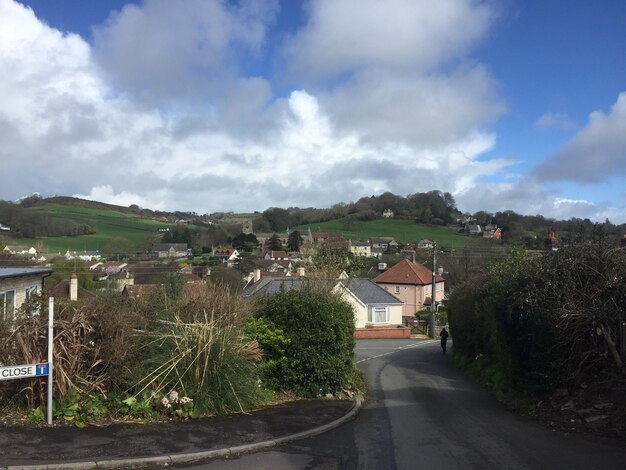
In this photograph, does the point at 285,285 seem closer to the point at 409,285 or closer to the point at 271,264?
the point at 409,285

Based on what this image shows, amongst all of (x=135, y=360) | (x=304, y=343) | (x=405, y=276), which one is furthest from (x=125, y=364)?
(x=405, y=276)

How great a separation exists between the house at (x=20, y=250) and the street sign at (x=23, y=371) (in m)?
52.4

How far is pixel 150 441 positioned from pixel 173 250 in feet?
225

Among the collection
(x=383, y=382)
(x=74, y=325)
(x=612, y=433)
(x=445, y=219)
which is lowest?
(x=383, y=382)

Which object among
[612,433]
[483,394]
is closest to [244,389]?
[612,433]

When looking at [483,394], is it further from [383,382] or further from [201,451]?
[201,451]

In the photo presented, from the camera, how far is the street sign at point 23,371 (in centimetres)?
775

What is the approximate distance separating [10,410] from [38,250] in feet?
186

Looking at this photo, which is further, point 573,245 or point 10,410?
point 573,245

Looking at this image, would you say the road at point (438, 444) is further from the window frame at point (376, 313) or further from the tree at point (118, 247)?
the tree at point (118, 247)

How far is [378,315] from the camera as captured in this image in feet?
161

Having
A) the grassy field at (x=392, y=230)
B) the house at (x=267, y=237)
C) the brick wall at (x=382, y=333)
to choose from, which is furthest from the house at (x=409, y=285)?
the house at (x=267, y=237)

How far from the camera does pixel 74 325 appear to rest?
899 cm

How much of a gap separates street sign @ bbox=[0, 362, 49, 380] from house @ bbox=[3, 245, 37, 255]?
52.4m
